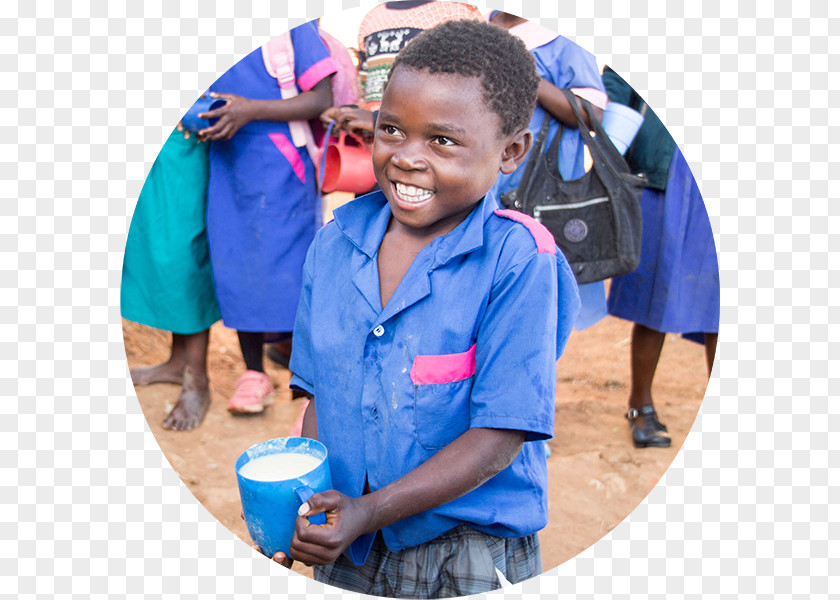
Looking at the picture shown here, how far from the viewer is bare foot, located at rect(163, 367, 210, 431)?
2.90 m

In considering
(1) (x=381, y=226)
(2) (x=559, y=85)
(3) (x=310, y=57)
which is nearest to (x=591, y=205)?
(2) (x=559, y=85)

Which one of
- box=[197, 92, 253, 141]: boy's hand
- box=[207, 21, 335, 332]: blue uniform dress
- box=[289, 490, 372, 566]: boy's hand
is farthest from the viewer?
box=[207, 21, 335, 332]: blue uniform dress

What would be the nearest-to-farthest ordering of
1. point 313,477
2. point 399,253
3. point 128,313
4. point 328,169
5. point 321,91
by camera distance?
point 313,477 < point 399,253 < point 328,169 < point 321,91 < point 128,313

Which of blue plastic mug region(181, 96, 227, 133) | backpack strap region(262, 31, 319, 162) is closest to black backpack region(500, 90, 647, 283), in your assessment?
backpack strap region(262, 31, 319, 162)

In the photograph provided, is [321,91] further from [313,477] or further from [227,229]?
[313,477]

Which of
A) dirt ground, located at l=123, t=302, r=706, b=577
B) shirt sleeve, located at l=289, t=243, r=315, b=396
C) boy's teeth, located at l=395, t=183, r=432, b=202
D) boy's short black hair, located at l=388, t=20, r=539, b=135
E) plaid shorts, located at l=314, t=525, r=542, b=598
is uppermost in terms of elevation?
boy's short black hair, located at l=388, t=20, r=539, b=135

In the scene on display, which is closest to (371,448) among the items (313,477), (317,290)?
(313,477)

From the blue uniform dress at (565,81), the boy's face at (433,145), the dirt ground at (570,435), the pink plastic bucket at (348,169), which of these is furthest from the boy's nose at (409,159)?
the dirt ground at (570,435)

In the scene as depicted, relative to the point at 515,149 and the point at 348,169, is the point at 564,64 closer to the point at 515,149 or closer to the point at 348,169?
the point at 348,169

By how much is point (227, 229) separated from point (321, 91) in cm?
64

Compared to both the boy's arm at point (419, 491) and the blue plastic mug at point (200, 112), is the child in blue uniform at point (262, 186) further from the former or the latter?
the boy's arm at point (419, 491)

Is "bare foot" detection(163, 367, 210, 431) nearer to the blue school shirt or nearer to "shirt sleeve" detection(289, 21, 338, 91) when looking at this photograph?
"shirt sleeve" detection(289, 21, 338, 91)

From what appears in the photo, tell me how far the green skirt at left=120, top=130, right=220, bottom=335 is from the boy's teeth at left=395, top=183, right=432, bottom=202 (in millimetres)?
1772

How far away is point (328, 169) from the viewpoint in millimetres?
2381
